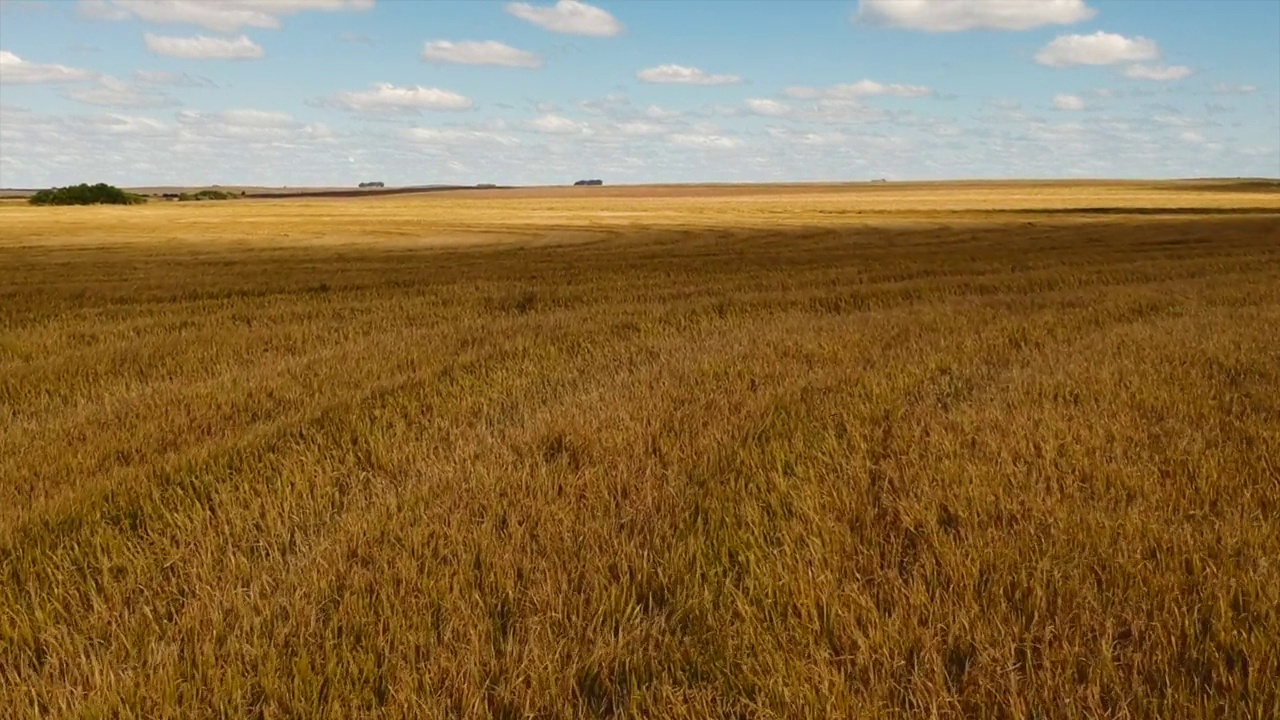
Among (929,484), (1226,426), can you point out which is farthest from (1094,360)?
(929,484)

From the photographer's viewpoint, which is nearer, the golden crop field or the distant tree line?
the golden crop field

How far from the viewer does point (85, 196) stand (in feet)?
252

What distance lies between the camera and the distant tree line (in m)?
76.2

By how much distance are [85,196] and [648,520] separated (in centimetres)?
8698

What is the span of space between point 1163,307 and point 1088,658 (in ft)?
29.3

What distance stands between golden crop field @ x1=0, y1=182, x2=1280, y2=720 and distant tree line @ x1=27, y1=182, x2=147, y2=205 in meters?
78.2

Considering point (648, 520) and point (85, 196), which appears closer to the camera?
point (648, 520)

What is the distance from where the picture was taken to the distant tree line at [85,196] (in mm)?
76250

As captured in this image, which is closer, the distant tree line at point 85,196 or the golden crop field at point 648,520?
the golden crop field at point 648,520

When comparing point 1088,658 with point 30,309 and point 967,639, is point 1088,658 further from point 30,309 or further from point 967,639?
point 30,309

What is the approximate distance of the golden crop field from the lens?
2514 mm

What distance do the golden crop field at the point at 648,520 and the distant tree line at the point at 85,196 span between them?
78.2 m

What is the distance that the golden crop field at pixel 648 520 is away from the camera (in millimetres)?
2514

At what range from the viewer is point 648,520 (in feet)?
12.2
